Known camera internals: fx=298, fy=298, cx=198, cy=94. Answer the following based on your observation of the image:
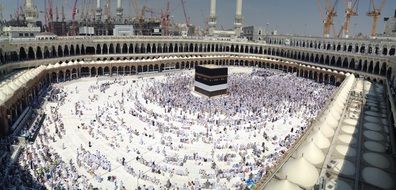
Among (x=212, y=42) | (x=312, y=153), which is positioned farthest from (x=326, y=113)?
(x=212, y=42)

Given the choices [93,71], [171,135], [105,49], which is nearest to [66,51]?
[93,71]

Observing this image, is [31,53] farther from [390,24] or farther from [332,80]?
[390,24]

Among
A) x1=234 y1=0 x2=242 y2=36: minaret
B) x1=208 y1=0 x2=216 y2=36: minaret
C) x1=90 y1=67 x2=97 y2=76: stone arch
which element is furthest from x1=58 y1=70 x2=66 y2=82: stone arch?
x1=234 y1=0 x2=242 y2=36: minaret

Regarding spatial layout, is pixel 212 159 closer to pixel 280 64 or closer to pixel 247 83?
pixel 247 83

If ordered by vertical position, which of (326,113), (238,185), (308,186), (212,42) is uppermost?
(212,42)

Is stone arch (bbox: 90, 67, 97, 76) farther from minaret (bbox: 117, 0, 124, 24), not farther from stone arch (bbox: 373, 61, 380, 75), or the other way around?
stone arch (bbox: 373, 61, 380, 75)

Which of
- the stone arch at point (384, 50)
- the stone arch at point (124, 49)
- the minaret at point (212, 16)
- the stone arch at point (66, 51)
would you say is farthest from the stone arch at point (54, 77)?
the stone arch at point (384, 50)
